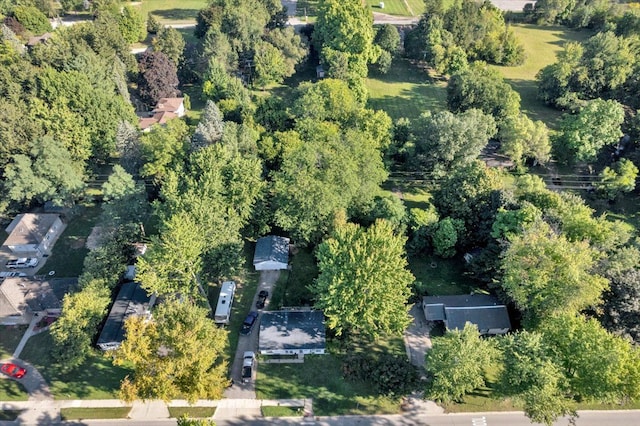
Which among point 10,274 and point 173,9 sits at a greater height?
point 173,9

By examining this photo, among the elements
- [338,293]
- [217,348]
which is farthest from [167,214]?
[338,293]

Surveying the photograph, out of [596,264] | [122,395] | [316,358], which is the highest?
[596,264]

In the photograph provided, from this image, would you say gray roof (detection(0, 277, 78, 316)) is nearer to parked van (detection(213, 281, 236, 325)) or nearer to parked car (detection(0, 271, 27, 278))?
parked car (detection(0, 271, 27, 278))

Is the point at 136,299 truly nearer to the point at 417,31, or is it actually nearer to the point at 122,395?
the point at 122,395

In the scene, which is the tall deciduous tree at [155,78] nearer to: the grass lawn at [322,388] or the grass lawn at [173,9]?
the grass lawn at [173,9]

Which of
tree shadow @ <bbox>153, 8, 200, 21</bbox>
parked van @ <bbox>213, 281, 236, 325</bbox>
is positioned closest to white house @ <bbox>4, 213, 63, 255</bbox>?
parked van @ <bbox>213, 281, 236, 325</bbox>

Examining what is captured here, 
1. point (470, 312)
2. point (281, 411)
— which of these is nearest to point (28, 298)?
point (281, 411)

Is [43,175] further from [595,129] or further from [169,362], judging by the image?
[595,129]
